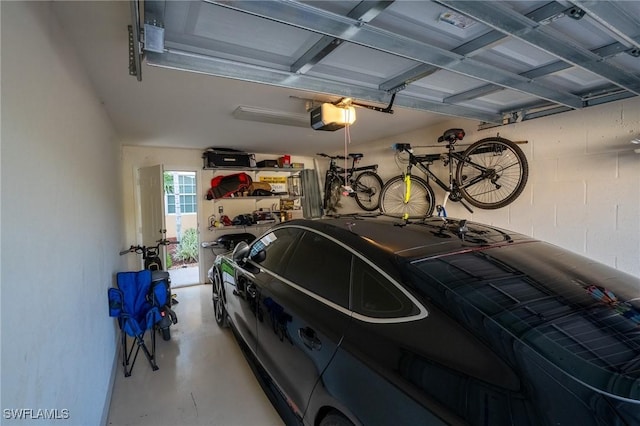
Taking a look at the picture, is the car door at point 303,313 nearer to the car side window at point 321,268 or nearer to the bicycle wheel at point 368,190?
the car side window at point 321,268

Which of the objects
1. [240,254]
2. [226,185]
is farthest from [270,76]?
[226,185]

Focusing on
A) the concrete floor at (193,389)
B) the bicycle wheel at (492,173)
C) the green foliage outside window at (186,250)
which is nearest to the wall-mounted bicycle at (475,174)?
the bicycle wheel at (492,173)

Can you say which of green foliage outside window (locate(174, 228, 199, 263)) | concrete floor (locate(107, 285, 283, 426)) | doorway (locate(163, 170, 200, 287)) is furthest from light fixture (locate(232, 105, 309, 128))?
green foliage outside window (locate(174, 228, 199, 263))

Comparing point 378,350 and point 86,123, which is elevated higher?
point 86,123

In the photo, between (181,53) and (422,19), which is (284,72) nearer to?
(181,53)

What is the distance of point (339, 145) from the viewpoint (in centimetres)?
504

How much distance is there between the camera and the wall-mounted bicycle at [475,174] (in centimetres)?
307

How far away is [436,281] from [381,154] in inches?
150

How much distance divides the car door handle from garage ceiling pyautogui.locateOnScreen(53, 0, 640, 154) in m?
1.42

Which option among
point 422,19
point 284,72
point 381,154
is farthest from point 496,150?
point 284,72

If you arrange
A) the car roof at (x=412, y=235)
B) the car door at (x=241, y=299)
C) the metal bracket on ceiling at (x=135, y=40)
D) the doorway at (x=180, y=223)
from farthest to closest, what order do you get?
the doorway at (x=180, y=223) → the car door at (x=241, y=299) → the car roof at (x=412, y=235) → the metal bracket on ceiling at (x=135, y=40)

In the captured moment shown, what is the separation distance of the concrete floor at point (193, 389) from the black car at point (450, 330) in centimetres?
49

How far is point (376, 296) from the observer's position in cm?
123

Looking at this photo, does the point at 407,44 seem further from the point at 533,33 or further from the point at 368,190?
the point at 368,190
